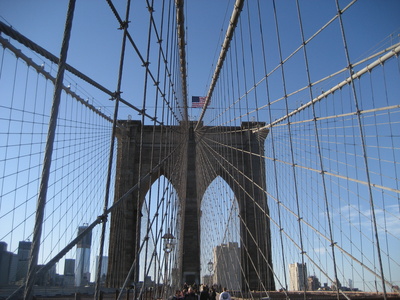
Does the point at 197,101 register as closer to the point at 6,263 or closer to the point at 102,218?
the point at 6,263

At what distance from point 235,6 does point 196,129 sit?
11152 millimetres

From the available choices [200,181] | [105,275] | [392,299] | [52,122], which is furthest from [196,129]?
[52,122]

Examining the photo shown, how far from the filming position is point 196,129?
60.2ft

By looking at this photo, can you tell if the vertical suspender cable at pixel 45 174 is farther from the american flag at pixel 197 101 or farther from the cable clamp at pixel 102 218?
the american flag at pixel 197 101

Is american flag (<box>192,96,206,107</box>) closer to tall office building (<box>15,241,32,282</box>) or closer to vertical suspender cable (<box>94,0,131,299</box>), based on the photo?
tall office building (<box>15,241,32,282</box>)

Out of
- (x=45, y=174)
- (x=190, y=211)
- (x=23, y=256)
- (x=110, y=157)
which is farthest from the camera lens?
(x=190, y=211)

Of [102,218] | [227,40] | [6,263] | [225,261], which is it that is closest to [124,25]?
[102,218]

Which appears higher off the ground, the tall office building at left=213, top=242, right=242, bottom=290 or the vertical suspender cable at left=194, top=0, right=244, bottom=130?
the vertical suspender cable at left=194, top=0, right=244, bottom=130

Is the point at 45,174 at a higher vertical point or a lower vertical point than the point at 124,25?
lower

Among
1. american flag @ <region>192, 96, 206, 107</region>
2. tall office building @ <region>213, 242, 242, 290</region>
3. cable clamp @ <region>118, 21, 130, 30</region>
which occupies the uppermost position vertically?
american flag @ <region>192, 96, 206, 107</region>

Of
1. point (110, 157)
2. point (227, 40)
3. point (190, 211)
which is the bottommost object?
point (110, 157)

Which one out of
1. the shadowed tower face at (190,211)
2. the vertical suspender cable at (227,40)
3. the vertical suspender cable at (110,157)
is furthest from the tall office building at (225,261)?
the vertical suspender cable at (110,157)

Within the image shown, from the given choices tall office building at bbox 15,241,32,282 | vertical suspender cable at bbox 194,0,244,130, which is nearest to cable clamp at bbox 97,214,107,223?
tall office building at bbox 15,241,32,282

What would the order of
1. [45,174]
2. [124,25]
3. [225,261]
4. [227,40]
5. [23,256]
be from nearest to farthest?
[45,174]
[124,25]
[23,256]
[227,40]
[225,261]
